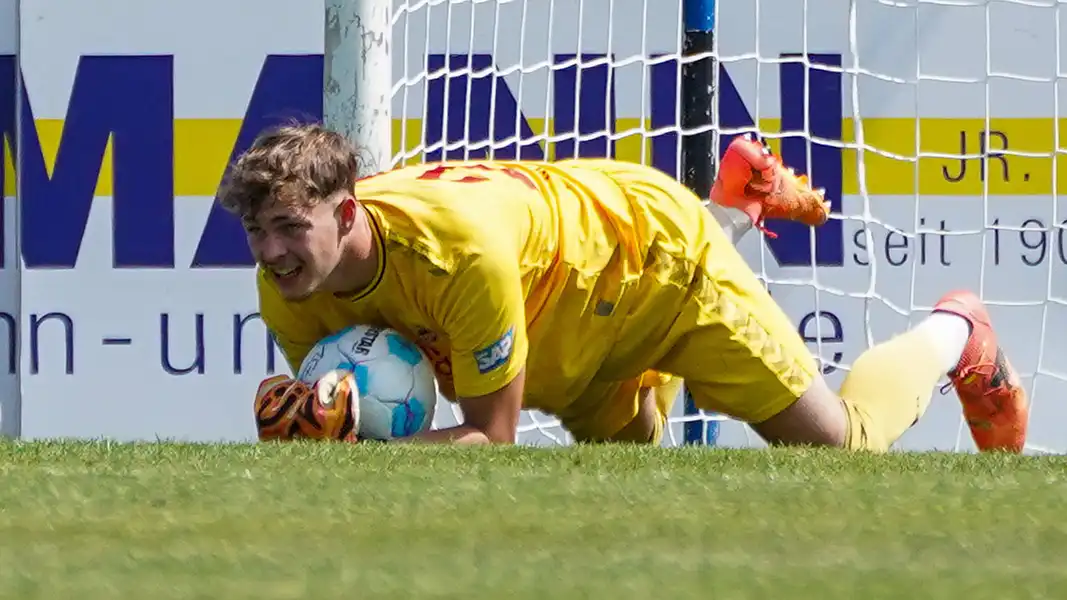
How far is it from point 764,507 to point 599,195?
4.26 feet

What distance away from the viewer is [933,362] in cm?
405

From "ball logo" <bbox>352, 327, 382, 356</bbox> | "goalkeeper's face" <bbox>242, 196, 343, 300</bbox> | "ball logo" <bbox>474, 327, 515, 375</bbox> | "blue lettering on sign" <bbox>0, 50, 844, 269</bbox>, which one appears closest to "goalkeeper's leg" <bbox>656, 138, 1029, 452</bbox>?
"ball logo" <bbox>474, 327, 515, 375</bbox>

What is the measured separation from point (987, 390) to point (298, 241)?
1827 mm

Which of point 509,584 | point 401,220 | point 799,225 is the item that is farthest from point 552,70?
point 509,584

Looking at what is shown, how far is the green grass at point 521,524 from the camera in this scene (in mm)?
1734

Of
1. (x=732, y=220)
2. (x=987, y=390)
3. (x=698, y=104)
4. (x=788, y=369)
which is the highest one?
A: (x=698, y=104)

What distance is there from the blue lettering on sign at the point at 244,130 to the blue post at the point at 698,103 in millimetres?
302

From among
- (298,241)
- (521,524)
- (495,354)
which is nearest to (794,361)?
(495,354)

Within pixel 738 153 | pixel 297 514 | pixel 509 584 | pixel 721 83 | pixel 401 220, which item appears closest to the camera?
pixel 509 584

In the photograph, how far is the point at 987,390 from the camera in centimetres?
416

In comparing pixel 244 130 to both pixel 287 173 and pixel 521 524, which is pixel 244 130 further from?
pixel 521 524

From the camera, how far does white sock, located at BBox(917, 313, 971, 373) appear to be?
13.4ft

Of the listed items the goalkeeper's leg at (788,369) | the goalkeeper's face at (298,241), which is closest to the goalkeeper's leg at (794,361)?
the goalkeeper's leg at (788,369)

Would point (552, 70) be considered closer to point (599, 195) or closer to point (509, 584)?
point (599, 195)
